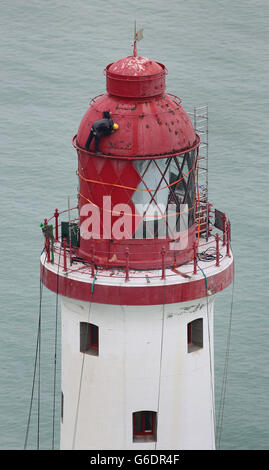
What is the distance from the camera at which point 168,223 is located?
37.7 meters

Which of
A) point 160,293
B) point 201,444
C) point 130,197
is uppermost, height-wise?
point 130,197

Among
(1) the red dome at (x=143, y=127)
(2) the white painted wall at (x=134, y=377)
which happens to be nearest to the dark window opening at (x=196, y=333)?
(2) the white painted wall at (x=134, y=377)

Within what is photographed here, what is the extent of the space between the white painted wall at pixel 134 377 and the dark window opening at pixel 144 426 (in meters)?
0.17

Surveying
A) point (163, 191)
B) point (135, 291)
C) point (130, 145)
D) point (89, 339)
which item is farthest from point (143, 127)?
point (89, 339)

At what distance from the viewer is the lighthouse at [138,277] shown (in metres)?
37.0

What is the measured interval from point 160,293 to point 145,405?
3.32 m

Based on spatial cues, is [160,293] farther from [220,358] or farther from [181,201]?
[220,358]

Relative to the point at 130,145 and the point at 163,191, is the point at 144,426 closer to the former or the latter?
the point at 163,191

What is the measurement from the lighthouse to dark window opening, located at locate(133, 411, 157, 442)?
0.09 ft

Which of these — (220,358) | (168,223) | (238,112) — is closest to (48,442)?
(220,358)

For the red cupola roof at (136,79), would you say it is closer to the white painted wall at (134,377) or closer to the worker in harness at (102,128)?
the worker in harness at (102,128)

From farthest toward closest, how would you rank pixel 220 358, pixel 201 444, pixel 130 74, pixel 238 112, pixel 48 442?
pixel 238 112
pixel 220 358
pixel 48 442
pixel 201 444
pixel 130 74

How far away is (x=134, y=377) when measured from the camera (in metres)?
38.3

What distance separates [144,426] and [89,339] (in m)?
2.80
